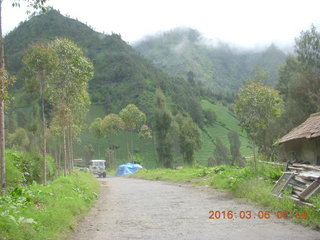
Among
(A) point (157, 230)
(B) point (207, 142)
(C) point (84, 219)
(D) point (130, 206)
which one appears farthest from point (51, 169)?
(B) point (207, 142)

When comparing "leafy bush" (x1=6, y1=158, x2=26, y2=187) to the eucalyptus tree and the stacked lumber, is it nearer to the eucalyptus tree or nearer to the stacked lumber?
the eucalyptus tree

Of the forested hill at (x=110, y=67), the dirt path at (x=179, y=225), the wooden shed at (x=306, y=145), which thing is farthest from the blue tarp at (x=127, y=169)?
the forested hill at (x=110, y=67)

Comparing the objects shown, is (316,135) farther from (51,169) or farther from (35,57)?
(51,169)

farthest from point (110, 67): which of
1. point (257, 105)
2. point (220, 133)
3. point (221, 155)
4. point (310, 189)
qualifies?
point (310, 189)

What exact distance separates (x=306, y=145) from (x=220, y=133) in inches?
4285

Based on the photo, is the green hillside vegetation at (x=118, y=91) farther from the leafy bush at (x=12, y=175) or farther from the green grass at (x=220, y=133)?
the leafy bush at (x=12, y=175)

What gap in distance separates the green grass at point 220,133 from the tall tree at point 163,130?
108 feet

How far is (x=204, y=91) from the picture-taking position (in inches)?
6471

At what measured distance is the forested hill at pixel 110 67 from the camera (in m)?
127

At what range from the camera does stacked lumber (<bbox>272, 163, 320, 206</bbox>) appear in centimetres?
994

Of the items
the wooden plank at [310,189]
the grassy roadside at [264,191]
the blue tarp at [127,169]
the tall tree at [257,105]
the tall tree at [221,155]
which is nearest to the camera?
the grassy roadside at [264,191]

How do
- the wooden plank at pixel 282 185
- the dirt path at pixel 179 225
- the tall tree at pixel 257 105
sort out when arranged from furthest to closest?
1. the tall tree at pixel 257 105
2. the wooden plank at pixel 282 185
3. the dirt path at pixel 179 225

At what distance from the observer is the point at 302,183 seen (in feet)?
37.2
